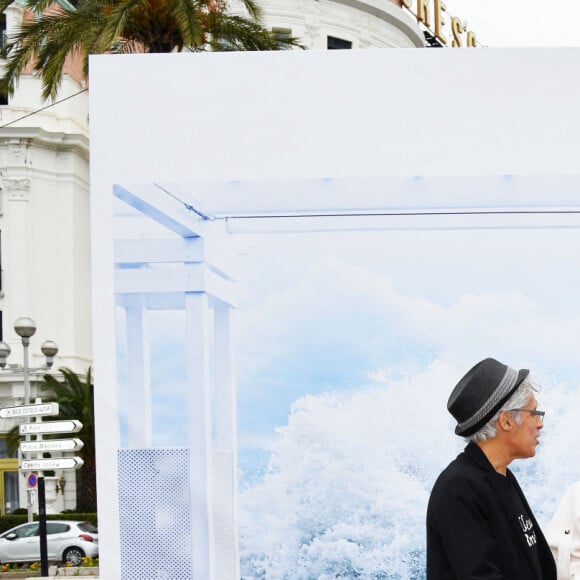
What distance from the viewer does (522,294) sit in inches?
245

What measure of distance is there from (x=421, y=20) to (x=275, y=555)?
35306 millimetres

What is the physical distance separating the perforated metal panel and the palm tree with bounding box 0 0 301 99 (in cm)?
1008

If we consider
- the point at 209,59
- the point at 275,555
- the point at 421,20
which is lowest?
the point at 275,555

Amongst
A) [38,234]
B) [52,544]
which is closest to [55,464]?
[52,544]

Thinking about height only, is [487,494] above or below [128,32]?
below

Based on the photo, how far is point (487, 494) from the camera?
325cm

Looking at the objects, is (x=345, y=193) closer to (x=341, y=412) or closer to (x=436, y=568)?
(x=341, y=412)

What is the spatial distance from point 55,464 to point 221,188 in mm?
9010

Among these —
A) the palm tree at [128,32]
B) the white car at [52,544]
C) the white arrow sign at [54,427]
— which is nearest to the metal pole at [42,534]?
the white arrow sign at [54,427]

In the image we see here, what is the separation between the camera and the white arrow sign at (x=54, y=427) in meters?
13.2

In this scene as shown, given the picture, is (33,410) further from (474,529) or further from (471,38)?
(471,38)

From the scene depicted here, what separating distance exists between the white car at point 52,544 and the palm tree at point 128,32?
925 cm

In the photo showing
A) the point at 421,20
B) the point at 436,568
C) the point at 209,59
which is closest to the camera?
the point at 436,568

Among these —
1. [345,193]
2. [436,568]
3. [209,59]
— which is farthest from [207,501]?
[436,568]
